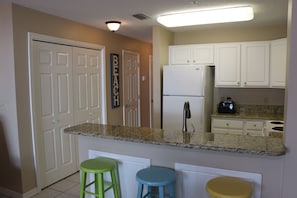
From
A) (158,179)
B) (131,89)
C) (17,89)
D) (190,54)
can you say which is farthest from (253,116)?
(17,89)

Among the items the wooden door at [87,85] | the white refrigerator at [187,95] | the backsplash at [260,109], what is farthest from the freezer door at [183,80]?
the wooden door at [87,85]

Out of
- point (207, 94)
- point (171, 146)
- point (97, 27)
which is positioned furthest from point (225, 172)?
point (97, 27)

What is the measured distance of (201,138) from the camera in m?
2.07

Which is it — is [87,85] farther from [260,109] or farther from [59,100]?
[260,109]

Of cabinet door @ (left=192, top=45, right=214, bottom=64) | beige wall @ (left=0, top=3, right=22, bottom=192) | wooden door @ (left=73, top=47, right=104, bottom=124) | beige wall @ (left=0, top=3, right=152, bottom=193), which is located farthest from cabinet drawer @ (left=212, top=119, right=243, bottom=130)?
beige wall @ (left=0, top=3, right=22, bottom=192)

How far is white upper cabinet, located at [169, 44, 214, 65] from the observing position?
13.9ft

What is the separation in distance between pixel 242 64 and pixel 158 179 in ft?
9.36

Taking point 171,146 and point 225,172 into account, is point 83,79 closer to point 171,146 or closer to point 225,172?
point 171,146

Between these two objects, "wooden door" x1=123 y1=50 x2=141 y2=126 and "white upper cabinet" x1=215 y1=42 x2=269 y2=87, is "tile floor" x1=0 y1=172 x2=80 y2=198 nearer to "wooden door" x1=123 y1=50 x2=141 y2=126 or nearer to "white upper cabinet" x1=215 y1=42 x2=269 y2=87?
"wooden door" x1=123 y1=50 x2=141 y2=126

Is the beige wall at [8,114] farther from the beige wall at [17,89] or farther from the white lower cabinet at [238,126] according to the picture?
the white lower cabinet at [238,126]

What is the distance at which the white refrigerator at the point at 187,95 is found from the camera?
12.7 ft

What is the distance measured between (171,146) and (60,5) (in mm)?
2088

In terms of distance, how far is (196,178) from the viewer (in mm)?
2057

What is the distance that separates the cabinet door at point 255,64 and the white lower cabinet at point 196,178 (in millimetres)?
2494
